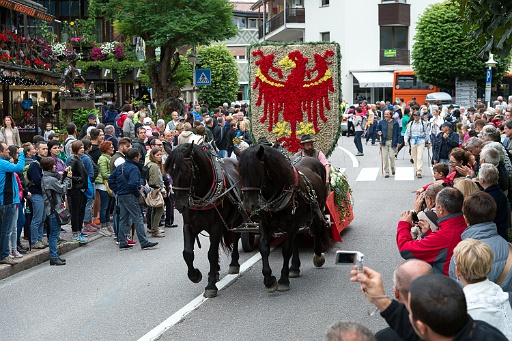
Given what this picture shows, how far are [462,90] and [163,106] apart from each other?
25.5 metres

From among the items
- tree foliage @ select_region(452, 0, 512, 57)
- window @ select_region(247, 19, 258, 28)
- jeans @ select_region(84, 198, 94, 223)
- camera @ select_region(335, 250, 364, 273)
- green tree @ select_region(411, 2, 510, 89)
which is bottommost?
jeans @ select_region(84, 198, 94, 223)

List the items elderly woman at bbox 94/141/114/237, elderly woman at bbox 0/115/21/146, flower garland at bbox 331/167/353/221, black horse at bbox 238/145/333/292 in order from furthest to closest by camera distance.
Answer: elderly woman at bbox 0/115/21/146, elderly woman at bbox 94/141/114/237, flower garland at bbox 331/167/353/221, black horse at bbox 238/145/333/292

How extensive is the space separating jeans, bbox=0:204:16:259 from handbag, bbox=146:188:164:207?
115 inches

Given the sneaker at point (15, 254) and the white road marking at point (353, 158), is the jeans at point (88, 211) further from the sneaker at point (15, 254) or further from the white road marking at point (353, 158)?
the white road marking at point (353, 158)

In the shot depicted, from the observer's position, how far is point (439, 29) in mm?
48188

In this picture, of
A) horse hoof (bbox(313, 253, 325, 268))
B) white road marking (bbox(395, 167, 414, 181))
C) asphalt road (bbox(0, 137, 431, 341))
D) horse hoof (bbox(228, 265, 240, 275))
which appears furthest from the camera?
white road marking (bbox(395, 167, 414, 181))

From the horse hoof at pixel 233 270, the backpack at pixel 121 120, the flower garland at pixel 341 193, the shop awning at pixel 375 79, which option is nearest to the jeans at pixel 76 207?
the horse hoof at pixel 233 270

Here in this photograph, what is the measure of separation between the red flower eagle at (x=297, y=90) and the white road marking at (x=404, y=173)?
942 centimetres

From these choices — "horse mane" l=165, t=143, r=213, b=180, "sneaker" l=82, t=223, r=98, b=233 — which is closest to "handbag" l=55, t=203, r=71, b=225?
"sneaker" l=82, t=223, r=98, b=233

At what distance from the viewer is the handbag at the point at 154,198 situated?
14.0 meters

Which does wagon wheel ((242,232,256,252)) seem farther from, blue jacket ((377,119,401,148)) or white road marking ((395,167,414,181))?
blue jacket ((377,119,401,148))

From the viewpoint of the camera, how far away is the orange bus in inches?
2028

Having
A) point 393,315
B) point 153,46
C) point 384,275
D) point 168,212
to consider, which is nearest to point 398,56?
point 153,46

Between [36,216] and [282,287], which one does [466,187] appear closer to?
[282,287]
